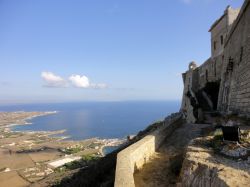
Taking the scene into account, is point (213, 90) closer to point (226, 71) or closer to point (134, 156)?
point (226, 71)

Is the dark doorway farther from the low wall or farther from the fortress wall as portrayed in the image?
the low wall

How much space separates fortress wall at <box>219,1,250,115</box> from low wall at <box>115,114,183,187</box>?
15.3ft

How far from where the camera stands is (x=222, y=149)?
7844mm

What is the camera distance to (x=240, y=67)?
48.2ft

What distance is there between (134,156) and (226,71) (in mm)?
12180

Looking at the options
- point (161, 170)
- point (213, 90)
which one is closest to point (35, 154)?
point (213, 90)

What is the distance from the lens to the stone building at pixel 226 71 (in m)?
13.6

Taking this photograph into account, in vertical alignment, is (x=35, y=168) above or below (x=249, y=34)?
below

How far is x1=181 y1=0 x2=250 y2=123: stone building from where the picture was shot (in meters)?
13.6

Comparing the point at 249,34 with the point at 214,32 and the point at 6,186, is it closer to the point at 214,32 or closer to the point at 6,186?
the point at 214,32

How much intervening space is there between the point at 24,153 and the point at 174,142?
310 ft

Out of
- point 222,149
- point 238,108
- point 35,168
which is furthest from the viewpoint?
point 35,168

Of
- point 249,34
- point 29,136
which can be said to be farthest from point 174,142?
point 29,136

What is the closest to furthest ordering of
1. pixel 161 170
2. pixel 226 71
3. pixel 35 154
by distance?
pixel 161 170 → pixel 226 71 → pixel 35 154
